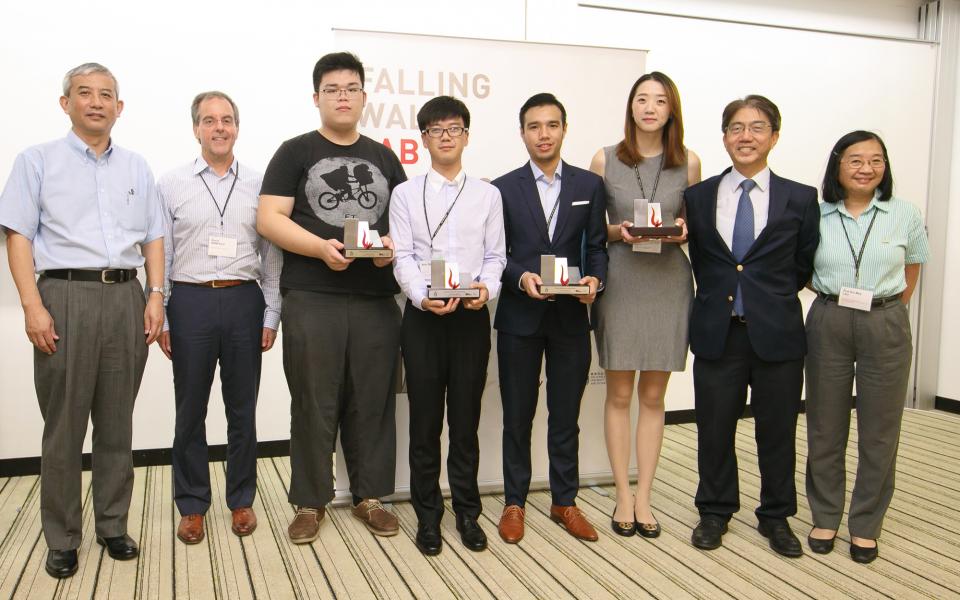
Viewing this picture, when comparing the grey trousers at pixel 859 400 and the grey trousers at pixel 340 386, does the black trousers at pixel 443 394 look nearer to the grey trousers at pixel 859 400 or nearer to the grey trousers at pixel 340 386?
the grey trousers at pixel 340 386

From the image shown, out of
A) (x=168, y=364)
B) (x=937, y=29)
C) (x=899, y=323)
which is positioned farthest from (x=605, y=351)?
(x=937, y=29)

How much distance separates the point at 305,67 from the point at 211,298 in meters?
1.87

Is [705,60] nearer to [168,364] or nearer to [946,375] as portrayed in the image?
[946,375]

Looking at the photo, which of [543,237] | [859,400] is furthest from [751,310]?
[543,237]

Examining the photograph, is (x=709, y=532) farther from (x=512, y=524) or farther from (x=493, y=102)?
(x=493, y=102)

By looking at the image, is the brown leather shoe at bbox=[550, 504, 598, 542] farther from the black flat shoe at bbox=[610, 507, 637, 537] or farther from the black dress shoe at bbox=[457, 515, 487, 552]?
the black dress shoe at bbox=[457, 515, 487, 552]

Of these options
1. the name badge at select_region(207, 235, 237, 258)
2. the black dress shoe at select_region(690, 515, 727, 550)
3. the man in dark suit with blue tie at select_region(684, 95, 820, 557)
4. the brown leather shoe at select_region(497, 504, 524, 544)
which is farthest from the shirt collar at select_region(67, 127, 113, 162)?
the black dress shoe at select_region(690, 515, 727, 550)

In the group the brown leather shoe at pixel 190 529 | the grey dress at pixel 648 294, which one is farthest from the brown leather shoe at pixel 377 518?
the grey dress at pixel 648 294

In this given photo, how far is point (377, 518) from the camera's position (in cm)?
312

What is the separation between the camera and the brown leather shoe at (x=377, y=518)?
3.09m

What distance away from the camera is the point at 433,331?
9.41ft

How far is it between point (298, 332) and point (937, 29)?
563 cm

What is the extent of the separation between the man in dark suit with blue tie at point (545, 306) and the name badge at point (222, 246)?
3.73 ft

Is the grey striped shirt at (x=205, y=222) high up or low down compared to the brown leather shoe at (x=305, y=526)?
up
